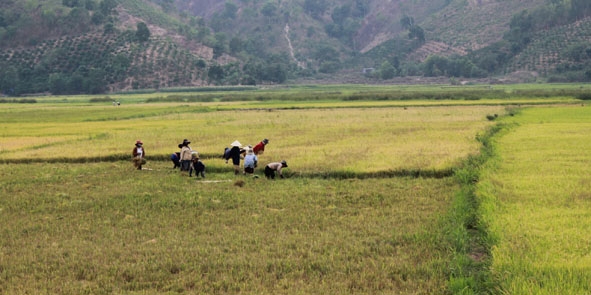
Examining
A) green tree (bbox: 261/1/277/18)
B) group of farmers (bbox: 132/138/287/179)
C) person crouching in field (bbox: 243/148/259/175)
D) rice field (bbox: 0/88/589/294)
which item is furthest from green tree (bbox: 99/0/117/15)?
person crouching in field (bbox: 243/148/259/175)

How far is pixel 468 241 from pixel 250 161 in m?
8.19

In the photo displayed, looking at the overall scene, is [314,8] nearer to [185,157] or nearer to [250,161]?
[185,157]

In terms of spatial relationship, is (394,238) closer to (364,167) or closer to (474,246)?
(474,246)

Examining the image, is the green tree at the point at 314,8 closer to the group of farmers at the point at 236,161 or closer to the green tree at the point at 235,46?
the green tree at the point at 235,46

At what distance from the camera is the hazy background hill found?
10475 cm

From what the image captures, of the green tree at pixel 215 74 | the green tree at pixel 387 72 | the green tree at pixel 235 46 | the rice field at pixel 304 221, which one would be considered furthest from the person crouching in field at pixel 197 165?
the green tree at pixel 235 46

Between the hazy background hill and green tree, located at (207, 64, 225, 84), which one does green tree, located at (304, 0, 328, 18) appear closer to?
the hazy background hill

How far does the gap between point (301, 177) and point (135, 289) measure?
9.21m

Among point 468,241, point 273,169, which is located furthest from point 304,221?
point 273,169

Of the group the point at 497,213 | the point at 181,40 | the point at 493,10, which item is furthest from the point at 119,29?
the point at 497,213

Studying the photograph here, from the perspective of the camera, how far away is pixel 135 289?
8.02m

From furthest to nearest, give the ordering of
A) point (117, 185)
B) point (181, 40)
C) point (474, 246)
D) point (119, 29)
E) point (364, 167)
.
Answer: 1. point (181, 40)
2. point (119, 29)
3. point (364, 167)
4. point (117, 185)
5. point (474, 246)

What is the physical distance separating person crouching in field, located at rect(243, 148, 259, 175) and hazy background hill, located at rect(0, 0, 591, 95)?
292 ft

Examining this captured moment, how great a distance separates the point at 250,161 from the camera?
666 inches
